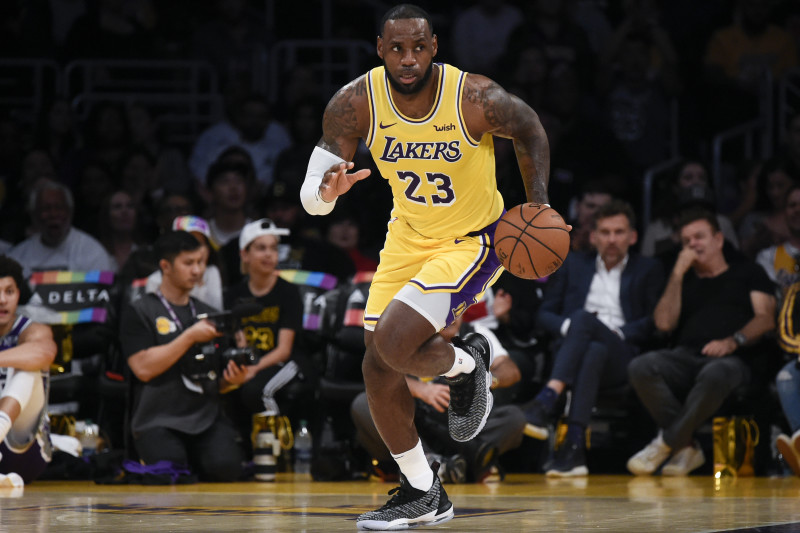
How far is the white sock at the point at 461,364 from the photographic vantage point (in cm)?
529

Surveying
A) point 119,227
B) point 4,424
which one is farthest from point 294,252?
point 4,424

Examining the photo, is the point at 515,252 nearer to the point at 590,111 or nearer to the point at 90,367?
the point at 90,367

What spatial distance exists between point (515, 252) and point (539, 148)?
19.7 inches

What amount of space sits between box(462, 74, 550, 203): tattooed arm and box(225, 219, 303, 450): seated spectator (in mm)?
3462

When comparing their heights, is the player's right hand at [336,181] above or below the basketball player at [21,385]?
above

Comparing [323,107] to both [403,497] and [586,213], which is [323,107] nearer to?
[586,213]

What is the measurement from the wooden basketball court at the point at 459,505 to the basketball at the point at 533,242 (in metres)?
1.03

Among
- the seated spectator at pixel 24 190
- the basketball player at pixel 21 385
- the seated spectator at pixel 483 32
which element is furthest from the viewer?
the seated spectator at pixel 483 32

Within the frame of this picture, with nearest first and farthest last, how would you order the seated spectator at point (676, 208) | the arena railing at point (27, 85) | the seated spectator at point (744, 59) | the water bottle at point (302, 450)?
the water bottle at point (302, 450)
the seated spectator at point (676, 208)
the seated spectator at point (744, 59)
the arena railing at point (27, 85)

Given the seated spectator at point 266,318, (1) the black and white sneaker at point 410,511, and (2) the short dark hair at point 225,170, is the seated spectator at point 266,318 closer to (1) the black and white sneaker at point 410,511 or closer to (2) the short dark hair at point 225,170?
(2) the short dark hair at point 225,170

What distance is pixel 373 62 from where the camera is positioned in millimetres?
11203

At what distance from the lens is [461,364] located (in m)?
5.31

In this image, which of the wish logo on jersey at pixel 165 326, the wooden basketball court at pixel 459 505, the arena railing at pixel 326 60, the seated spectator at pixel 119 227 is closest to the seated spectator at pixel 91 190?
the seated spectator at pixel 119 227

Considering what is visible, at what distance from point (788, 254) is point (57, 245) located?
17.4 ft
